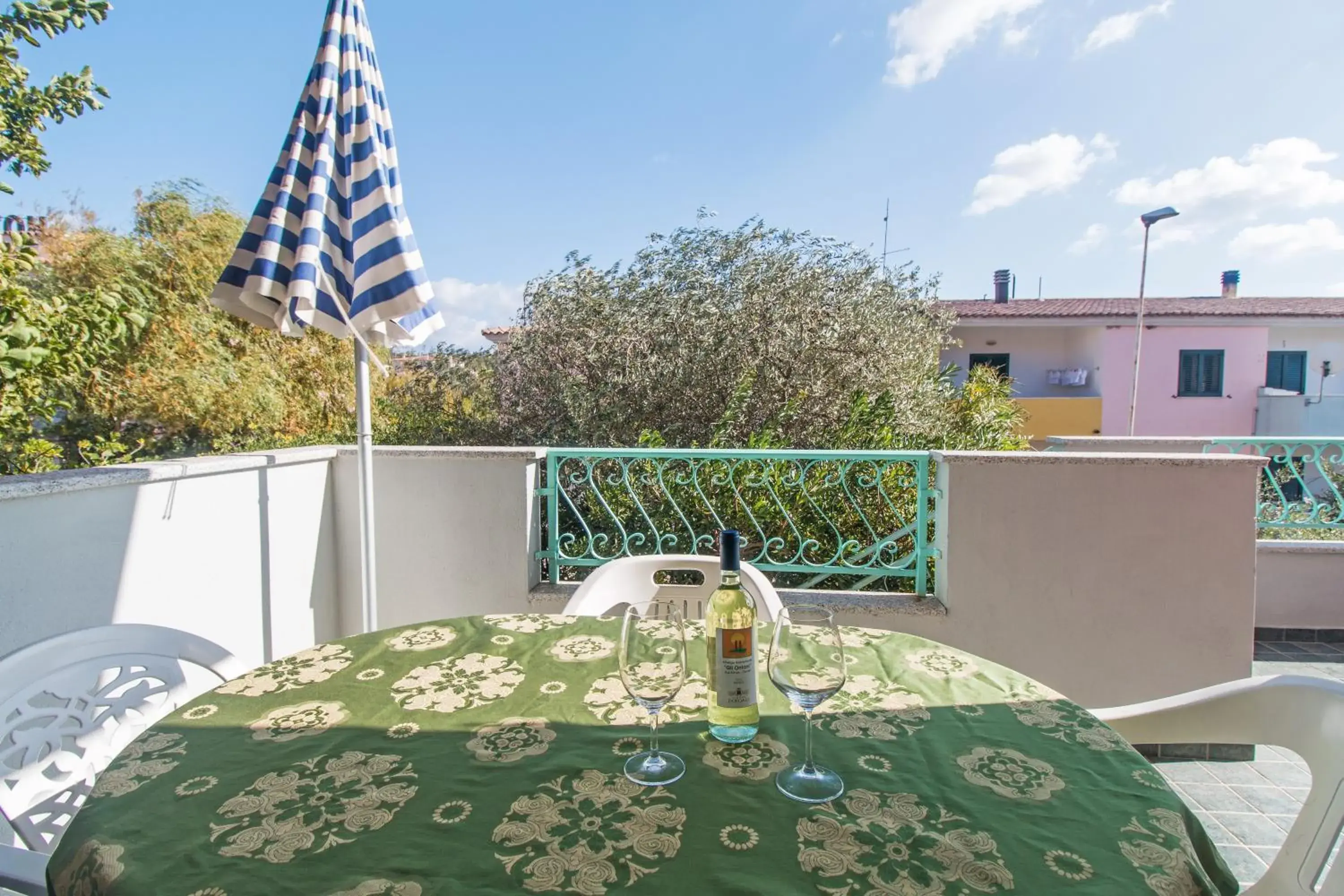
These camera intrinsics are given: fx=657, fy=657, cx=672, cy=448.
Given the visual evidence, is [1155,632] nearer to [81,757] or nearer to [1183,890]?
[1183,890]

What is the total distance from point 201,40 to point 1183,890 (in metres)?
7.96

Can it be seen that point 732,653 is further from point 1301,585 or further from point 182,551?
point 1301,585

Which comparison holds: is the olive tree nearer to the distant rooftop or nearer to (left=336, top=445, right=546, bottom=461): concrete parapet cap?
(left=336, top=445, right=546, bottom=461): concrete parapet cap

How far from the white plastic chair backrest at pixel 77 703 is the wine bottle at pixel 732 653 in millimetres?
1066

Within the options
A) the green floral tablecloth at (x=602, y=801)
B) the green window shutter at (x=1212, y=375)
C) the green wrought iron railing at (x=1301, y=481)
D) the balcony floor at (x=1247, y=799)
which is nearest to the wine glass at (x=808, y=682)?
the green floral tablecloth at (x=602, y=801)

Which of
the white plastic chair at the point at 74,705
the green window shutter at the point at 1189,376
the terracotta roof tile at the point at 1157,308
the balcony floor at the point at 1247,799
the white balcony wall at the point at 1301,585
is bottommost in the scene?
the balcony floor at the point at 1247,799

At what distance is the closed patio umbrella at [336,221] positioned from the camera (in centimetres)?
224

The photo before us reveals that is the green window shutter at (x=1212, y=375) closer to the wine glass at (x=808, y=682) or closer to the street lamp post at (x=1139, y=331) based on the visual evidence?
the street lamp post at (x=1139, y=331)

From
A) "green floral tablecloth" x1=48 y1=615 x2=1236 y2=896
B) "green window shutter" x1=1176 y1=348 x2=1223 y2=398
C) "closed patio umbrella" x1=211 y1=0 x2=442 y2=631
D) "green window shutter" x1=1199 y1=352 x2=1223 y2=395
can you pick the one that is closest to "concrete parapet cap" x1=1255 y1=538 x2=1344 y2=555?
"green floral tablecloth" x1=48 y1=615 x2=1236 y2=896

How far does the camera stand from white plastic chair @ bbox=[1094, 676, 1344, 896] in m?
0.94

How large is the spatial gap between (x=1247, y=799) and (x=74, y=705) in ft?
11.2

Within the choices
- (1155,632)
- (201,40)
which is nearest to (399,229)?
(1155,632)

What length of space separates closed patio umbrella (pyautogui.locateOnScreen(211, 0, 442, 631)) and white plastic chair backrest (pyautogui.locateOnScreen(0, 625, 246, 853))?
122 centimetres

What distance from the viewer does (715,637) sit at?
94 cm
